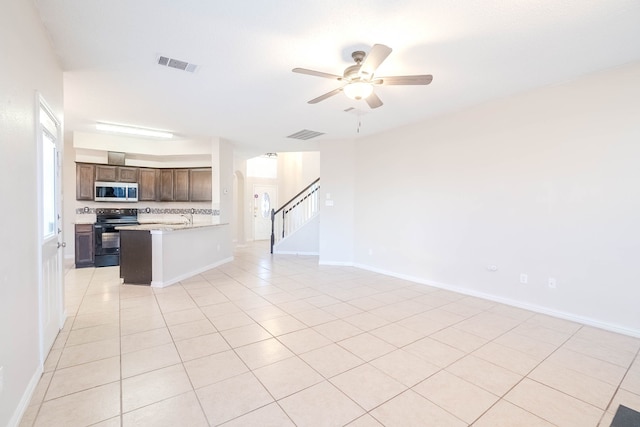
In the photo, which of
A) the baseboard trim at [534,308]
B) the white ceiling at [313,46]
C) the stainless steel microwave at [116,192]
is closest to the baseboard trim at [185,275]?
the stainless steel microwave at [116,192]

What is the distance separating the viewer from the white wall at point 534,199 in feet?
9.75

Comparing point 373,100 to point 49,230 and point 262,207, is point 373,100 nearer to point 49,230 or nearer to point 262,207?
point 49,230

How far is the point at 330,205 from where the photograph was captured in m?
6.30

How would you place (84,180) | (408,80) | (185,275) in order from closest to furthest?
(408,80) < (185,275) < (84,180)

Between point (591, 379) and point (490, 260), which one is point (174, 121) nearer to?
point (490, 260)

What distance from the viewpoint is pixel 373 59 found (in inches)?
89.0

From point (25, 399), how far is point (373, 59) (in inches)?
131

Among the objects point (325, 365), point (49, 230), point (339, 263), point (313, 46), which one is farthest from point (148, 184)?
point (325, 365)

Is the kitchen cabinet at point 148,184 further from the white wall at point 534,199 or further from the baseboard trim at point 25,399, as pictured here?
the white wall at point 534,199

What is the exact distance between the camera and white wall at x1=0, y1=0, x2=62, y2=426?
1.56 metres

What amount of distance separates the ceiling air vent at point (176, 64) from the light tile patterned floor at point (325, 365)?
2.73 meters

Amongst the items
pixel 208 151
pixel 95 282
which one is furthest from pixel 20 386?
pixel 208 151

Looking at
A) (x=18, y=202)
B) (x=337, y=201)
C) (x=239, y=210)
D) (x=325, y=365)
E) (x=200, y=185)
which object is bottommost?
(x=325, y=365)

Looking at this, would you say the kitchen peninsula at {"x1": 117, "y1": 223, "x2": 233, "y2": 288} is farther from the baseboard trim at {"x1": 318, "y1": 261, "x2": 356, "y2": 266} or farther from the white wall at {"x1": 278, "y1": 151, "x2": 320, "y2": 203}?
the white wall at {"x1": 278, "y1": 151, "x2": 320, "y2": 203}
